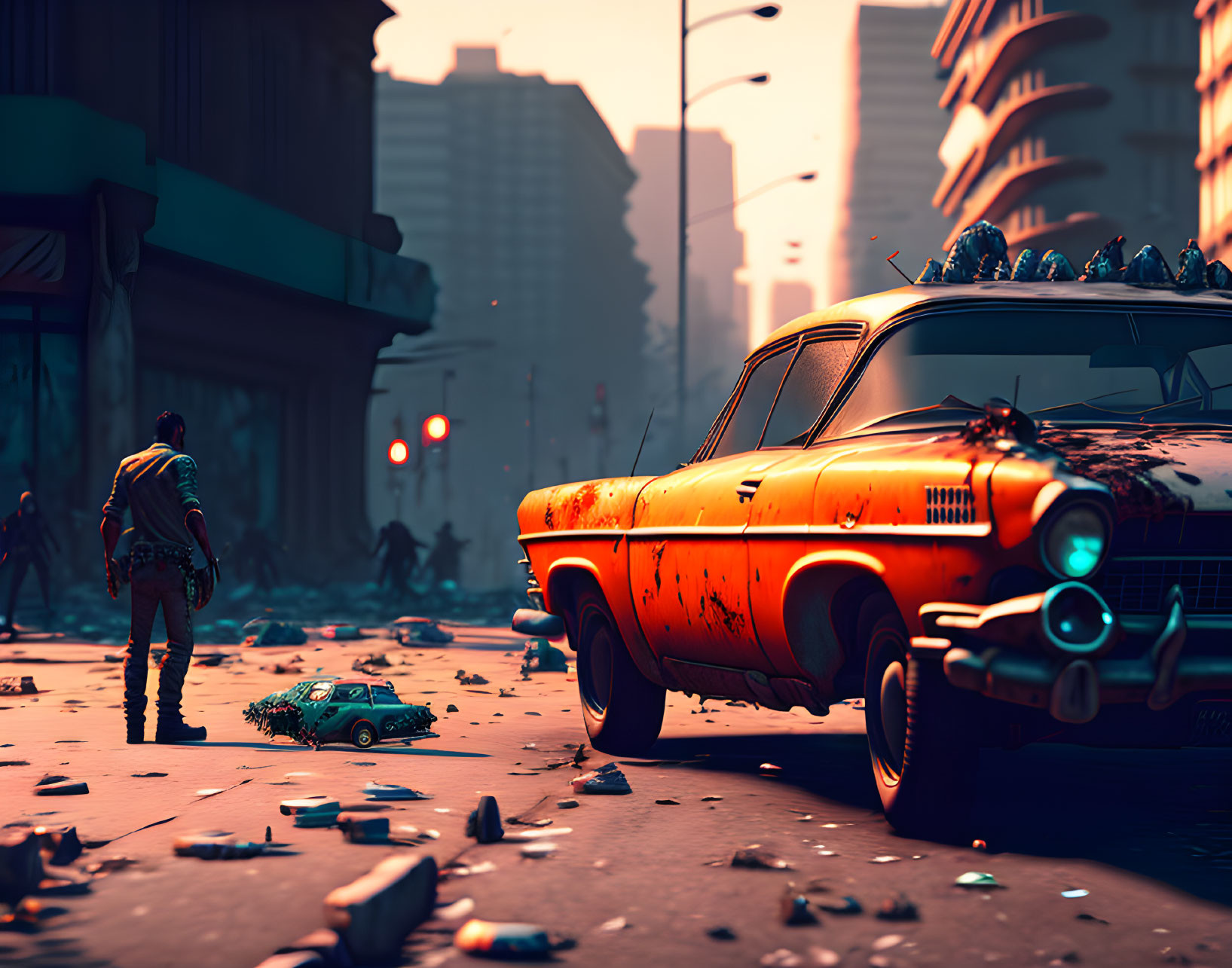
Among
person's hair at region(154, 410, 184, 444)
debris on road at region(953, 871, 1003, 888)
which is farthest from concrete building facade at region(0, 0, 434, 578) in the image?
debris on road at region(953, 871, 1003, 888)

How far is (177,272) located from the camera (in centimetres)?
2486

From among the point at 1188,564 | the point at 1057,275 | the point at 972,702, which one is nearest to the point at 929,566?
the point at 972,702

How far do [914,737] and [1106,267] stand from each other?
291 cm

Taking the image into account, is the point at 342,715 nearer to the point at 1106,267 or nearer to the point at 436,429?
the point at 1106,267

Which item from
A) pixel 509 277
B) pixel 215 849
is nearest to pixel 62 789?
pixel 215 849

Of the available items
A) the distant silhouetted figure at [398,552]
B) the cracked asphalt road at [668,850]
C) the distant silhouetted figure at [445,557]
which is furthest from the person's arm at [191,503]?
the distant silhouetted figure at [445,557]

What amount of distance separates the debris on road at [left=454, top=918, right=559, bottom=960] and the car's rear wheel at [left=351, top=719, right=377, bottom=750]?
12.3 feet

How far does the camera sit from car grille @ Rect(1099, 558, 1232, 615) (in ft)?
14.6

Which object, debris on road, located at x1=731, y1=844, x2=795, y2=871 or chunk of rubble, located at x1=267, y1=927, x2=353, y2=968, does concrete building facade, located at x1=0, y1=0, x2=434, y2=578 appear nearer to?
debris on road, located at x1=731, y1=844, x2=795, y2=871

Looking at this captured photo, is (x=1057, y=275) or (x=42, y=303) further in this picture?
(x=42, y=303)

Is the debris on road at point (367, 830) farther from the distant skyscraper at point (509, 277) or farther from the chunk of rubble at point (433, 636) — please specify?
the distant skyscraper at point (509, 277)

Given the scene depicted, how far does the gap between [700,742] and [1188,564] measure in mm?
3764

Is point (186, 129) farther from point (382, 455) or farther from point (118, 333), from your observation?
point (382, 455)

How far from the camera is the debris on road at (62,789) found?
5.77 m
